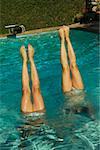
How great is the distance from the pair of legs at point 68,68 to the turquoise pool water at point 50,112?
374 millimetres

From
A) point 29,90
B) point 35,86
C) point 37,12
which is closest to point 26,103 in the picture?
point 29,90

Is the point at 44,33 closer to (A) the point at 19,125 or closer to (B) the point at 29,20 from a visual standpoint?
(B) the point at 29,20

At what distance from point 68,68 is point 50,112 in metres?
1.04

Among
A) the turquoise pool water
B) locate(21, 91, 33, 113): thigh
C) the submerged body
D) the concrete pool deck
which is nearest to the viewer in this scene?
the turquoise pool water

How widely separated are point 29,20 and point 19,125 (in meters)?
13.2

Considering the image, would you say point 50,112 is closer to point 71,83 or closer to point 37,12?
point 71,83

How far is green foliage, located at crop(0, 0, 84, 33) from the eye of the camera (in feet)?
66.1

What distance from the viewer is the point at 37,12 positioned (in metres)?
20.7

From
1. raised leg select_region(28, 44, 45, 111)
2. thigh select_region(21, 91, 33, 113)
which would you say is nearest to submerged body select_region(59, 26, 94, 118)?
raised leg select_region(28, 44, 45, 111)

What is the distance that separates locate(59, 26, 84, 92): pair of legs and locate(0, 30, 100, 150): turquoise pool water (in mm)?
374

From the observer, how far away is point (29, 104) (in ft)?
25.3

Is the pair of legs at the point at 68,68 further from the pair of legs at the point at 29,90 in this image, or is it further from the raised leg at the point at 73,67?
the pair of legs at the point at 29,90

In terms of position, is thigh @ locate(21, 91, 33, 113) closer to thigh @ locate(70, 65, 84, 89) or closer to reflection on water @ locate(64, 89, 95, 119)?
reflection on water @ locate(64, 89, 95, 119)

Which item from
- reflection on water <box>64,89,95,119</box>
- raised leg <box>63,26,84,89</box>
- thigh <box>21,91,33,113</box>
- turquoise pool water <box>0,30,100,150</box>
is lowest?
turquoise pool water <box>0,30,100,150</box>
